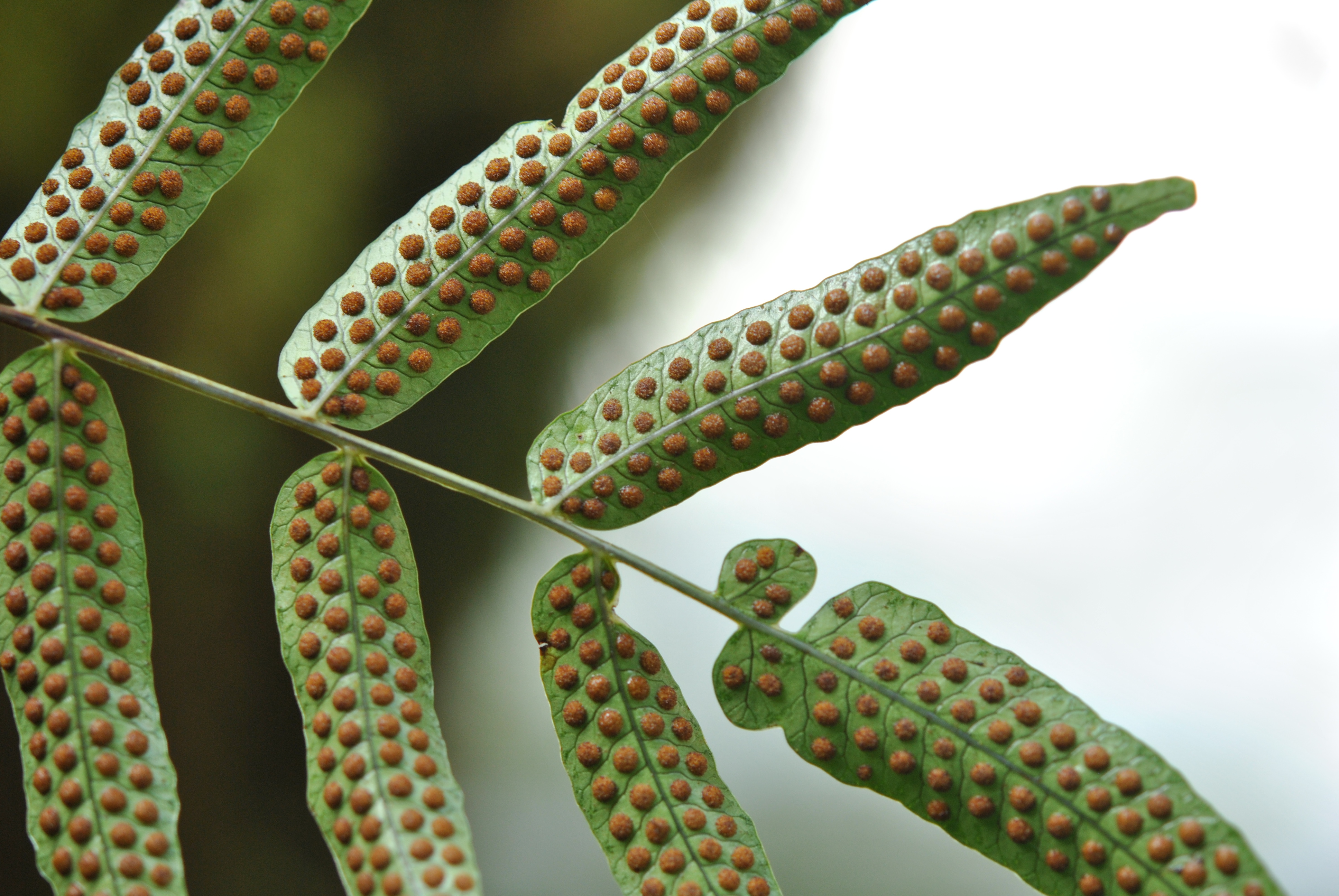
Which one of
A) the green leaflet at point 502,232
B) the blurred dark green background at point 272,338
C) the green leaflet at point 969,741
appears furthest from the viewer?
the blurred dark green background at point 272,338

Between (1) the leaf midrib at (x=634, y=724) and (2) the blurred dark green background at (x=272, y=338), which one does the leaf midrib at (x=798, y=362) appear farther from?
(2) the blurred dark green background at (x=272, y=338)

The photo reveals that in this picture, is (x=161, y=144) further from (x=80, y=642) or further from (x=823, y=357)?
(x=823, y=357)

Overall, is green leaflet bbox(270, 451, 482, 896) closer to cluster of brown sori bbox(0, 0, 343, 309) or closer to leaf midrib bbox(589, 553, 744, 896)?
leaf midrib bbox(589, 553, 744, 896)

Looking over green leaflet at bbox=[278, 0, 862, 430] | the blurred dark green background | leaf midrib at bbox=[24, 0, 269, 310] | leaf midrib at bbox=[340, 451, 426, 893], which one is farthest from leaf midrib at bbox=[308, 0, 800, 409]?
the blurred dark green background

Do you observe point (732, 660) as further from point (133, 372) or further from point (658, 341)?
point (133, 372)

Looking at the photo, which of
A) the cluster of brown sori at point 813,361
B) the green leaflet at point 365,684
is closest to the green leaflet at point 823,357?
the cluster of brown sori at point 813,361

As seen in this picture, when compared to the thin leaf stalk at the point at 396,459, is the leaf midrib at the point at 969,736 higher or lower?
lower
